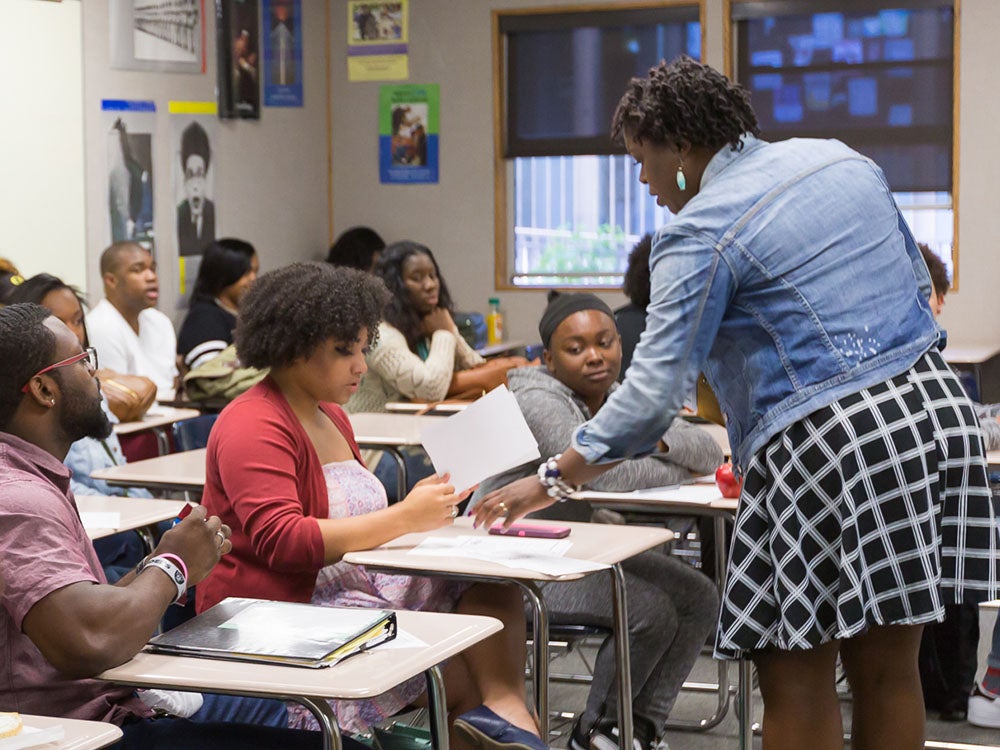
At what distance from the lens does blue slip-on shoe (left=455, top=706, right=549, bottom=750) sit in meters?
2.34

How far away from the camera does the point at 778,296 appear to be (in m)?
1.96

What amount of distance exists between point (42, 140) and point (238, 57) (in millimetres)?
1567

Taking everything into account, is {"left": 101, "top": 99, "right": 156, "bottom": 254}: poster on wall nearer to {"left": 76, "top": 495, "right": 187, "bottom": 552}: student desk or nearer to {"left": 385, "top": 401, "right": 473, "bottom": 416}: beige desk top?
{"left": 385, "top": 401, "right": 473, "bottom": 416}: beige desk top

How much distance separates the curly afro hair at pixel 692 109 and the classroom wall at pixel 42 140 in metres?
3.99

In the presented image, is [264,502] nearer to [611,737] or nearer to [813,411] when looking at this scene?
[813,411]

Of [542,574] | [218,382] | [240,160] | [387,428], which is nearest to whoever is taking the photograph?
[542,574]

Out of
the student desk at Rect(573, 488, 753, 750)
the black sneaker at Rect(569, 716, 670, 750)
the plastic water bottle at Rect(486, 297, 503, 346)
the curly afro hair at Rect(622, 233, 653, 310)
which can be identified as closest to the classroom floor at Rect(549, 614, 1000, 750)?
the black sneaker at Rect(569, 716, 670, 750)

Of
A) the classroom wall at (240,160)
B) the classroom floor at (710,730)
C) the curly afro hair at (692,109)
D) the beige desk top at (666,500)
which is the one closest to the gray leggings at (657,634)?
the beige desk top at (666,500)

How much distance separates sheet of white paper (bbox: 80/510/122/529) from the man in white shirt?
255 cm

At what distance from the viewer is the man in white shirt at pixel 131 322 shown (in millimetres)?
5520

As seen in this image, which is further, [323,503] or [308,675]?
[323,503]

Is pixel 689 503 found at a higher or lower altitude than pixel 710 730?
higher

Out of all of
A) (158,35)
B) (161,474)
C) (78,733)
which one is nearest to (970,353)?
(158,35)

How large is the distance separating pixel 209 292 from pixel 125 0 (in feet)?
4.49
